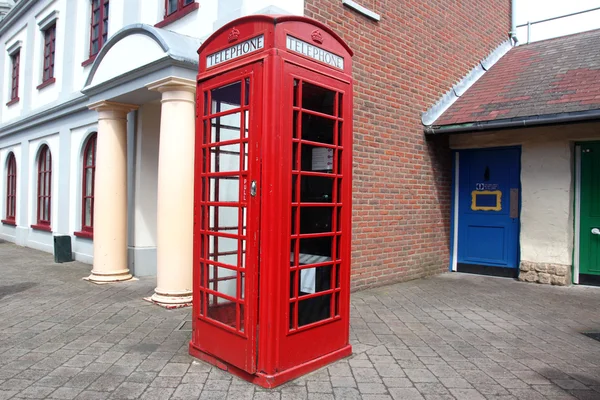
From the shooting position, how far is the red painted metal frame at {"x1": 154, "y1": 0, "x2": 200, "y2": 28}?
7193 millimetres

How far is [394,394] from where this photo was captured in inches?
140

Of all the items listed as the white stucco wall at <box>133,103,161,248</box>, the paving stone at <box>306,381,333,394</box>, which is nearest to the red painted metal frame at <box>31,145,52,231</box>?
the white stucco wall at <box>133,103,161,248</box>

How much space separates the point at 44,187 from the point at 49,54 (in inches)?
140

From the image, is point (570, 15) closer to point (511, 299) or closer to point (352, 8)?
point (352, 8)

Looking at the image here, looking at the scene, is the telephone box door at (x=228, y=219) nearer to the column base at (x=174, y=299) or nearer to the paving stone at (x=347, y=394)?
the paving stone at (x=347, y=394)

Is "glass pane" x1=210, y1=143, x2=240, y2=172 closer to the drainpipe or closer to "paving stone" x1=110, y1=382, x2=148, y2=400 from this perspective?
"paving stone" x1=110, y1=382, x2=148, y2=400

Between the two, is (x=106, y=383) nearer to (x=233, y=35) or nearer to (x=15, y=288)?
(x=233, y=35)

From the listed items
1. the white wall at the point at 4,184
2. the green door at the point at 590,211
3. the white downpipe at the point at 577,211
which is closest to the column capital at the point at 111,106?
the white downpipe at the point at 577,211

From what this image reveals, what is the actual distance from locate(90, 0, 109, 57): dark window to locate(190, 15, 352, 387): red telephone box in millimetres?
6892

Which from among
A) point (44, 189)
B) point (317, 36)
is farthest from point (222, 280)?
point (44, 189)

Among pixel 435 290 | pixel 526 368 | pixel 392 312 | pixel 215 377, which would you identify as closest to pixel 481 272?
pixel 435 290

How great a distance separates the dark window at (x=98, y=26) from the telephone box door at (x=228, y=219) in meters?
6.94

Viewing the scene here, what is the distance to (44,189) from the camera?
40.8 feet

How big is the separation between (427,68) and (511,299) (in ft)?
13.9
